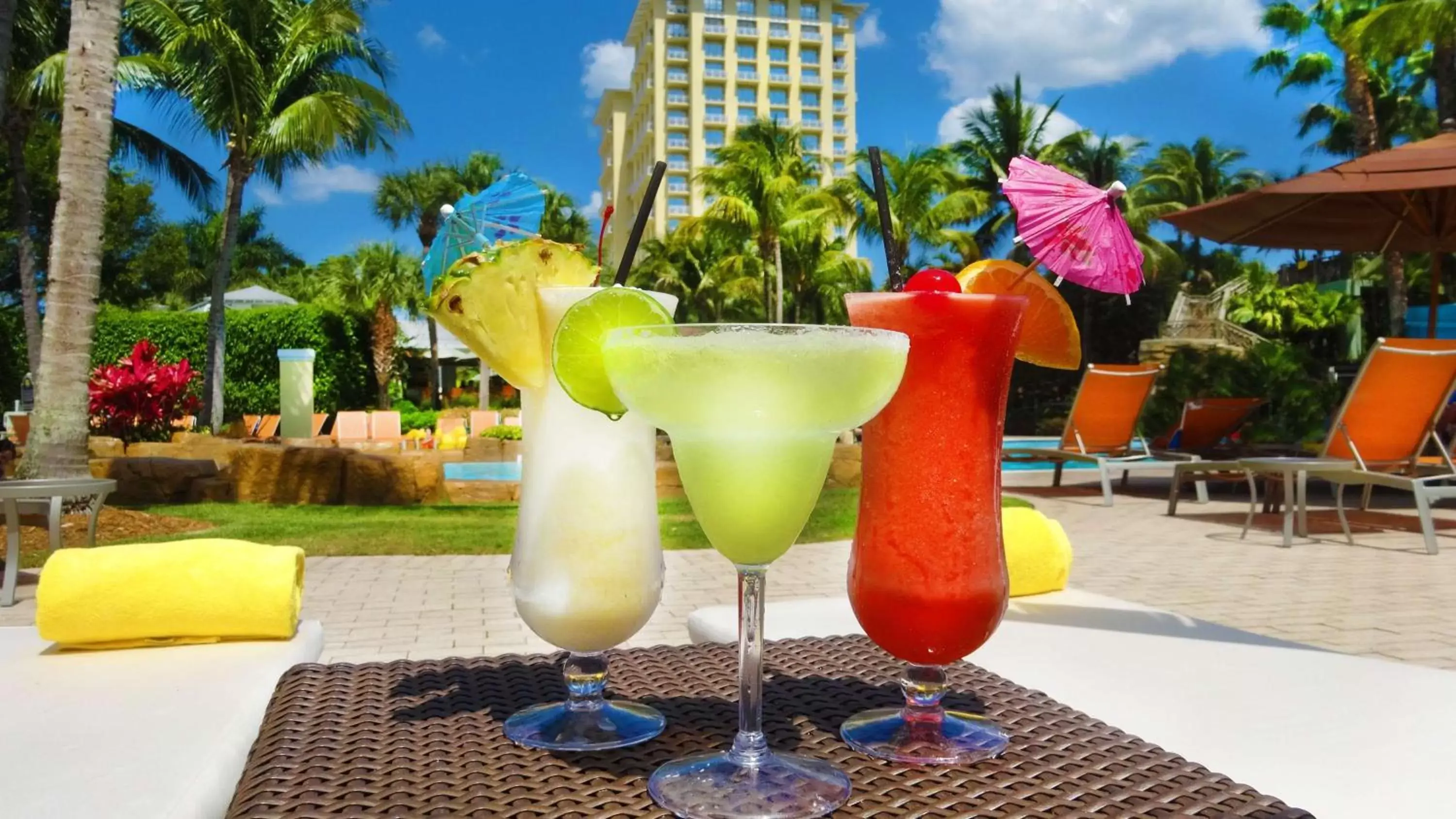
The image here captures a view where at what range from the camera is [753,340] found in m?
0.78

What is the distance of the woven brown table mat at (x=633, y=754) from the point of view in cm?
74

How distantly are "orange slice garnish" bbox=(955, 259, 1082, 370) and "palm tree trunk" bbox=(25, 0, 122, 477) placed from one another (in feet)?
22.0

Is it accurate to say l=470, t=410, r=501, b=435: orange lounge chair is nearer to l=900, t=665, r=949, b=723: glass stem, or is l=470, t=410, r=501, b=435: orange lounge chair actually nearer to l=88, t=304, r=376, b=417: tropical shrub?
l=88, t=304, r=376, b=417: tropical shrub

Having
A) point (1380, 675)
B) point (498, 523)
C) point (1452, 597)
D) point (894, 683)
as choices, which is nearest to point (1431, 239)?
point (1452, 597)

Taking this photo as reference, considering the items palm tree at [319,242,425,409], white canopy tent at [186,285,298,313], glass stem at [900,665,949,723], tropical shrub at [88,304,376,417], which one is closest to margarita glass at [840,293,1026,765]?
glass stem at [900,665,949,723]

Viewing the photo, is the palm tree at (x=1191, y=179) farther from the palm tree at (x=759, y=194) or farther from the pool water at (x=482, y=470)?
the pool water at (x=482, y=470)

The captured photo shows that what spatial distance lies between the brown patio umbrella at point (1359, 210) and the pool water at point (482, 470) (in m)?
7.94

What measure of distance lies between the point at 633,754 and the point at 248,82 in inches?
662

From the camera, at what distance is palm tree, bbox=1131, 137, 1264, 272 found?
3488 centimetres

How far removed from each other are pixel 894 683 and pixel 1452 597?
4678mm

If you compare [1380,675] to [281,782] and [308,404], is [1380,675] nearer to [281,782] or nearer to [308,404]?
[281,782]

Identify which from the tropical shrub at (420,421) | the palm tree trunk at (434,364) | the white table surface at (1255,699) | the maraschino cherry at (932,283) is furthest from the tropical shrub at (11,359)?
the maraschino cherry at (932,283)

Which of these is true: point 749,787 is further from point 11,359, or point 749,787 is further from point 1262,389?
point 11,359

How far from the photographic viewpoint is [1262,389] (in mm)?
10242
